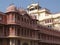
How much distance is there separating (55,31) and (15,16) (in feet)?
52.8

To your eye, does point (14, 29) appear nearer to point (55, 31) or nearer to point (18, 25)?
point (18, 25)

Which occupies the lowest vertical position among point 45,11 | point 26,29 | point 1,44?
point 1,44

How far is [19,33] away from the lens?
34938mm

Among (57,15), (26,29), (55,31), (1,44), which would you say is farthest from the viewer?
(57,15)

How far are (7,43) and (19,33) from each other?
8.10 feet

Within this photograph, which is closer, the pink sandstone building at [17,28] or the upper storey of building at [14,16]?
the pink sandstone building at [17,28]

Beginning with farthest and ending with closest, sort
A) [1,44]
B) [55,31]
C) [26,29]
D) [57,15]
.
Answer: [57,15] < [55,31] < [26,29] < [1,44]

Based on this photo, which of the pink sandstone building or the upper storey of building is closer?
the pink sandstone building

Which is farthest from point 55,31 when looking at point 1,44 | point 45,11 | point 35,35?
point 1,44

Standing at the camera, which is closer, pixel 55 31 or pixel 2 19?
pixel 2 19

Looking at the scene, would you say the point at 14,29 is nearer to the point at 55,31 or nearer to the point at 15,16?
the point at 15,16

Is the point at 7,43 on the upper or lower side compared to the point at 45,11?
lower

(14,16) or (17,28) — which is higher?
(14,16)

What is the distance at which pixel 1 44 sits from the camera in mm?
33750
